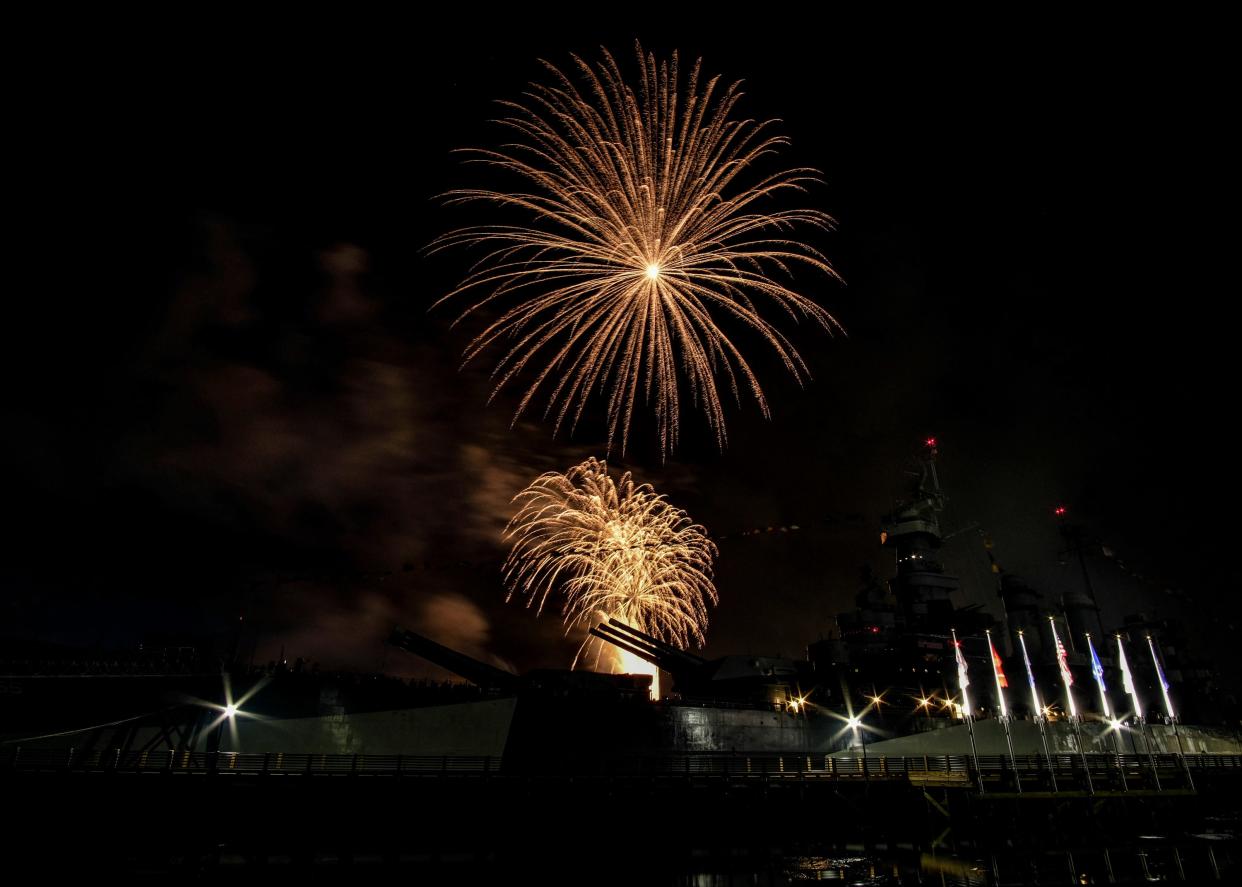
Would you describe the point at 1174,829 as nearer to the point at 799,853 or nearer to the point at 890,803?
the point at 890,803

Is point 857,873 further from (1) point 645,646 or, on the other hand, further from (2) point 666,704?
(1) point 645,646

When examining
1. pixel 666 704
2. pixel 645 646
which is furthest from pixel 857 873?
pixel 645 646

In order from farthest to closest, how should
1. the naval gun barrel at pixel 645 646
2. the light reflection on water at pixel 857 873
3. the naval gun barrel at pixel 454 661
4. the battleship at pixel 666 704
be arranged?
the naval gun barrel at pixel 645 646
the naval gun barrel at pixel 454 661
the battleship at pixel 666 704
the light reflection on water at pixel 857 873

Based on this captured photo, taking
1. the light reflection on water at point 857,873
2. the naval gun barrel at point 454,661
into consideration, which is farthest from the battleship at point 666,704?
the light reflection on water at point 857,873

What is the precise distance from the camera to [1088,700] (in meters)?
61.8

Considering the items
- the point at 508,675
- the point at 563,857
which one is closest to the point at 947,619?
the point at 508,675

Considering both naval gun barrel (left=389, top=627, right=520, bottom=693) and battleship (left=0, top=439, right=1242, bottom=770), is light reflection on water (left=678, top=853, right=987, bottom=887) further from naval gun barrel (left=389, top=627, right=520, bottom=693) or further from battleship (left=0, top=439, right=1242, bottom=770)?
naval gun barrel (left=389, top=627, right=520, bottom=693)

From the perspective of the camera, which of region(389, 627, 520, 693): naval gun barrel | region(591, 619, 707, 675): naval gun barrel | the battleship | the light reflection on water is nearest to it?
the light reflection on water

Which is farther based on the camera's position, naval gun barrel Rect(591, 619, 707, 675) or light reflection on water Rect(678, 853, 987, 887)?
naval gun barrel Rect(591, 619, 707, 675)

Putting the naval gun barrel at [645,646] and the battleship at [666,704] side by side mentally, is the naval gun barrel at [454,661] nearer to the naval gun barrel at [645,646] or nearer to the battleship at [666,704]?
the battleship at [666,704]

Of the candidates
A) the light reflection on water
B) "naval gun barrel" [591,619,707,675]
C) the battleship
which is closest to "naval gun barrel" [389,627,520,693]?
the battleship

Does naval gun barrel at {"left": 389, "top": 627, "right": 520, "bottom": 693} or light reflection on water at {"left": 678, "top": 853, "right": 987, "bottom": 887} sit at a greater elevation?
naval gun barrel at {"left": 389, "top": 627, "right": 520, "bottom": 693}

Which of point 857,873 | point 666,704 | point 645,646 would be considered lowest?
point 857,873

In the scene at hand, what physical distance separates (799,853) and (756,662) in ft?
58.4
